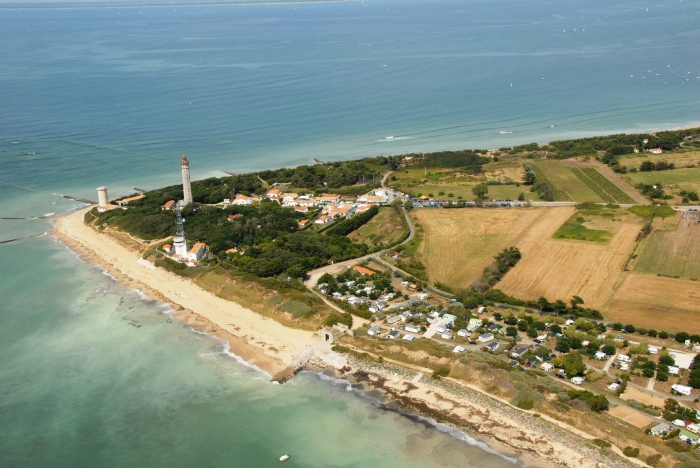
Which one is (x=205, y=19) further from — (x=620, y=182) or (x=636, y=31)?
(x=620, y=182)

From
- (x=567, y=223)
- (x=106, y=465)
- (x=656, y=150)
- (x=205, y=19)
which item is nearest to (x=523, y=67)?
(x=656, y=150)

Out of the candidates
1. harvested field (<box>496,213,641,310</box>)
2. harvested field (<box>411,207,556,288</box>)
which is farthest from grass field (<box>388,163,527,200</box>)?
harvested field (<box>496,213,641,310</box>)

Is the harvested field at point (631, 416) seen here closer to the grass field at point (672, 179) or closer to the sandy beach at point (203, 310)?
the sandy beach at point (203, 310)

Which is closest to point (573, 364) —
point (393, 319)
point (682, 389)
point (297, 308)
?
point (682, 389)

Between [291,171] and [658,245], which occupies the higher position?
[291,171]

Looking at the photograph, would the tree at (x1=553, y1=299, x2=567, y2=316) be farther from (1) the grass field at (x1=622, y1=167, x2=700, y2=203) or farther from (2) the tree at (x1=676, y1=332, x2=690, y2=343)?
(1) the grass field at (x1=622, y1=167, x2=700, y2=203)

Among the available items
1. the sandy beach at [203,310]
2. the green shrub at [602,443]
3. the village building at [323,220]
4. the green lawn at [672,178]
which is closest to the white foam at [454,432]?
the green shrub at [602,443]
